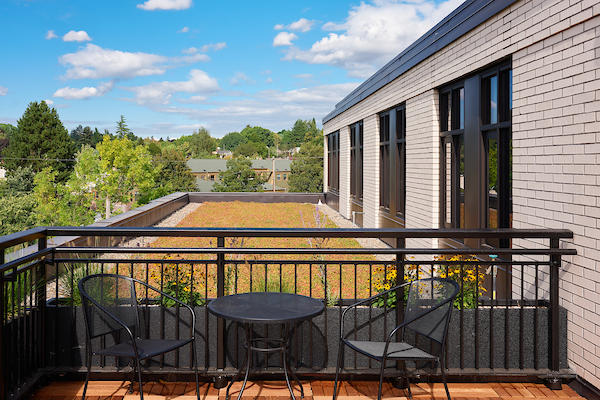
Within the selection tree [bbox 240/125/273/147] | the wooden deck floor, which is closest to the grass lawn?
the wooden deck floor

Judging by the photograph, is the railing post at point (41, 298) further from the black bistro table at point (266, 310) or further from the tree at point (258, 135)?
the tree at point (258, 135)

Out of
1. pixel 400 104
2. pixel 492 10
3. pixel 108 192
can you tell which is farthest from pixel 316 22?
pixel 492 10

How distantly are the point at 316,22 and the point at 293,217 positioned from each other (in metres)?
51.6

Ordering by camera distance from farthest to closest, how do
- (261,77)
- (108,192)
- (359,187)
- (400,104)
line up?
(261,77)
(108,192)
(359,187)
(400,104)

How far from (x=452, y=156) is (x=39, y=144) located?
63838 mm

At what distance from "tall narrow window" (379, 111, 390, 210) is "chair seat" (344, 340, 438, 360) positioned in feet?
28.2

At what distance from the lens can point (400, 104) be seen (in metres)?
10.2

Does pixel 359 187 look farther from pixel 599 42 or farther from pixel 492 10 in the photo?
pixel 599 42

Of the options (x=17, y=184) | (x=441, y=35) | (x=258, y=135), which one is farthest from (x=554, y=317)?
(x=258, y=135)

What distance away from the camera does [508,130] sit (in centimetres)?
550

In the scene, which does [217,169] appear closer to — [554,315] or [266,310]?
[554,315]

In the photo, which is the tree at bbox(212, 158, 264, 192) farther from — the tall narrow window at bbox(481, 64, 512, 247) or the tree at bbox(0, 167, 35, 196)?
the tall narrow window at bbox(481, 64, 512, 247)

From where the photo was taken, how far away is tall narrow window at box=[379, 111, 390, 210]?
1158 centimetres

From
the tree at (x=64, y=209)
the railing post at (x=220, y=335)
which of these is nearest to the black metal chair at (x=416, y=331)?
the railing post at (x=220, y=335)
